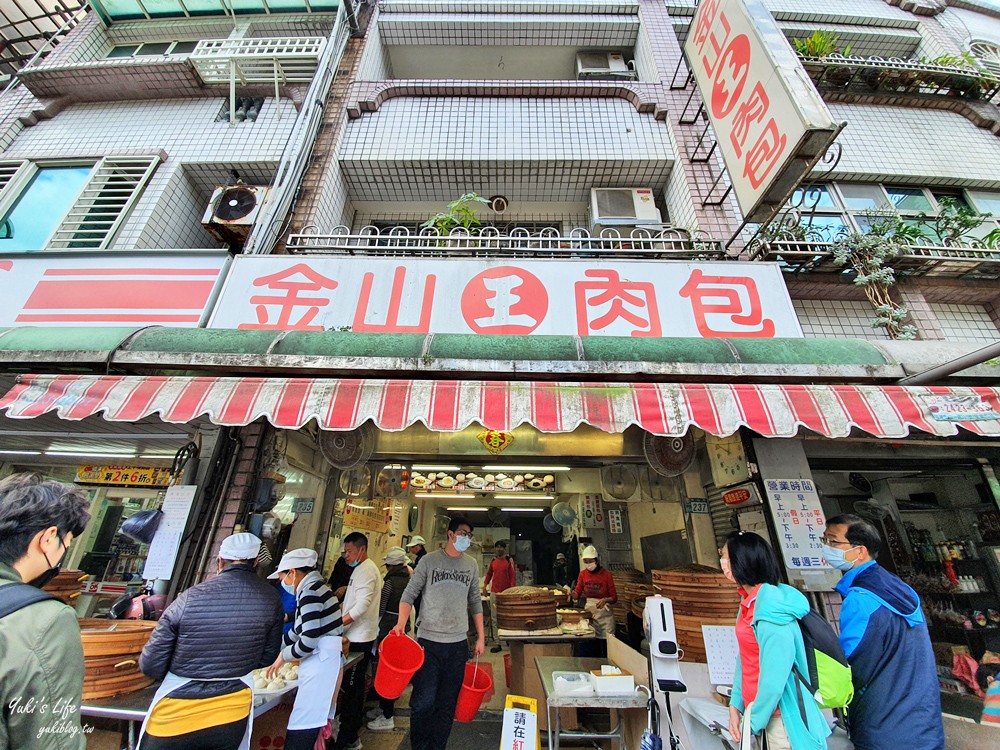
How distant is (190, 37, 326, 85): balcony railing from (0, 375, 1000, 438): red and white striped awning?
21.8ft

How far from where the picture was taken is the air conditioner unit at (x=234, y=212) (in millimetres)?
5922

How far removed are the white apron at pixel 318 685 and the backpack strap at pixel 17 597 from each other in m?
2.81

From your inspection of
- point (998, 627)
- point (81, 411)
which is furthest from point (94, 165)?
point (998, 627)

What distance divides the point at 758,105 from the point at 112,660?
8.16 m

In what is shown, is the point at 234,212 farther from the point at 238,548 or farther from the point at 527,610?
the point at 527,610

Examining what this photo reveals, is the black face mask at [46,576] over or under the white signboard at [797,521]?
under

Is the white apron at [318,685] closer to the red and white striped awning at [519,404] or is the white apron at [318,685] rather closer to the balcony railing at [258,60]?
the red and white striped awning at [519,404]

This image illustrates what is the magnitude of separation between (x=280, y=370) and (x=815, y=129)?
552cm

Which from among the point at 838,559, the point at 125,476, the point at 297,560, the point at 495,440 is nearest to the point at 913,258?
the point at 838,559

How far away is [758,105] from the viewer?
4.98 meters

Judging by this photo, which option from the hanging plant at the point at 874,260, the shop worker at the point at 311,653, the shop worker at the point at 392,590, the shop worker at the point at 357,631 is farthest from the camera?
the shop worker at the point at 392,590

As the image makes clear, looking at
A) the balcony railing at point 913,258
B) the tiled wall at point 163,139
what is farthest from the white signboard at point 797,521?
the tiled wall at point 163,139

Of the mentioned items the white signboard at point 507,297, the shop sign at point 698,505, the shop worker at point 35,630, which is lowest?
the shop worker at point 35,630

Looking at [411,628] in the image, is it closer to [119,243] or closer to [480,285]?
[480,285]
